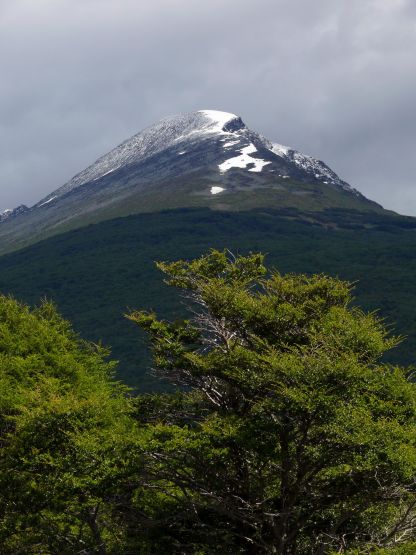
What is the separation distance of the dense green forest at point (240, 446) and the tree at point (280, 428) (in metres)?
0.07

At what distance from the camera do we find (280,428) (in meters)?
23.8

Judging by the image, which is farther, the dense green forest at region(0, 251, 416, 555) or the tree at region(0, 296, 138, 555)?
the tree at region(0, 296, 138, 555)

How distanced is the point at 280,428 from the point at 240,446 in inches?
62.8

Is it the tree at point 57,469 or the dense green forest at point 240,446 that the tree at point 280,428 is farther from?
the tree at point 57,469

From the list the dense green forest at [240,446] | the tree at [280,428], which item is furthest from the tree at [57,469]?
the tree at [280,428]

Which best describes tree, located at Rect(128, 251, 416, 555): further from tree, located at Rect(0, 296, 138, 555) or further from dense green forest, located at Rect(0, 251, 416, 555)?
tree, located at Rect(0, 296, 138, 555)

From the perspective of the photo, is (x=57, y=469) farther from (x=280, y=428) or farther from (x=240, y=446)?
(x=280, y=428)

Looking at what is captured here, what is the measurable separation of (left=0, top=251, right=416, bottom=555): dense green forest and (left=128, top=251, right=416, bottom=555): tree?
0.22ft

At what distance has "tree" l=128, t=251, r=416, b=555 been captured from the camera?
2300 cm

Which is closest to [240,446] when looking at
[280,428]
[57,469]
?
[280,428]

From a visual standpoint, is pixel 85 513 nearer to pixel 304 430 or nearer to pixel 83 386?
pixel 304 430

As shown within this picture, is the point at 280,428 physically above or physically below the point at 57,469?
above

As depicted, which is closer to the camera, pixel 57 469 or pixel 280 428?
pixel 280 428

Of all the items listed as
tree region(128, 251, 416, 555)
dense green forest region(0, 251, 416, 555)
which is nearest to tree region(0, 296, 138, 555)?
dense green forest region(0, 251, 416, 555)
